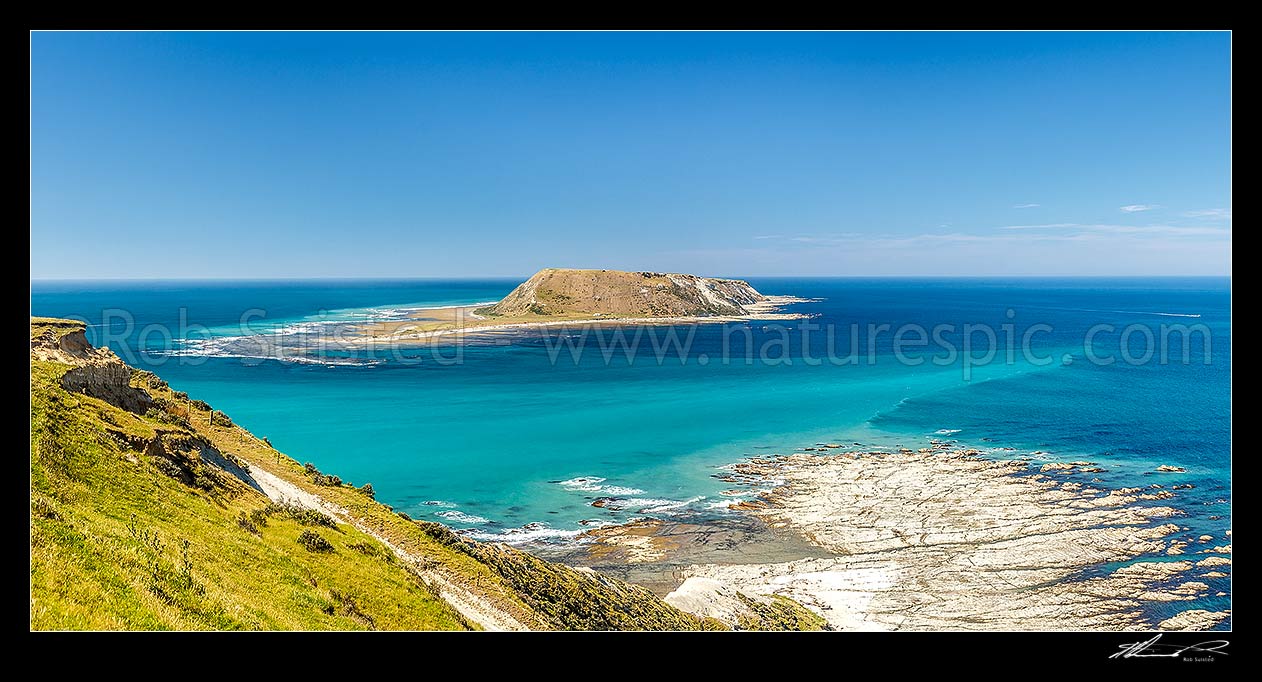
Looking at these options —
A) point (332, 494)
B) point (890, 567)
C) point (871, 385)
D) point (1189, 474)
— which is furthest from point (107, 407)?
point (871, 385)

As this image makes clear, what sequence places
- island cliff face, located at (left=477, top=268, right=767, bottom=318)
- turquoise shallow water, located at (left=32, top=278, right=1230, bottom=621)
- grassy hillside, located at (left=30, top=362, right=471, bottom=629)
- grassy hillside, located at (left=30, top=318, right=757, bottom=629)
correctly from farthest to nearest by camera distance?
island cliff face, located at (left=477, top=268, right=767, bottom=318), turquoise shallow water, located at (left=32, top=278, right=1230, bottom=621), grassy hillside, located at (left=30, top=318, right=757, bottom=629), grassy hillside, located at (left=30, top=362, right=471, bottom=629)

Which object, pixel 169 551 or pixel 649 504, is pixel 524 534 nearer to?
pixel 649 504

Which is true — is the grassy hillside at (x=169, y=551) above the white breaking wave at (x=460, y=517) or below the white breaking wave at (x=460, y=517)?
above

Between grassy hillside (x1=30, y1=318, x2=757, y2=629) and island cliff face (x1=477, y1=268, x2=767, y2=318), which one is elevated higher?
island cliff face (x1=477, y1=268, x2=767, y2=318)

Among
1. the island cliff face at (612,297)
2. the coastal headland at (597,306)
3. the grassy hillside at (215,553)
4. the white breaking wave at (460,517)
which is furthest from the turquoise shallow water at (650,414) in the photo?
the island cliff face at (612,297)
